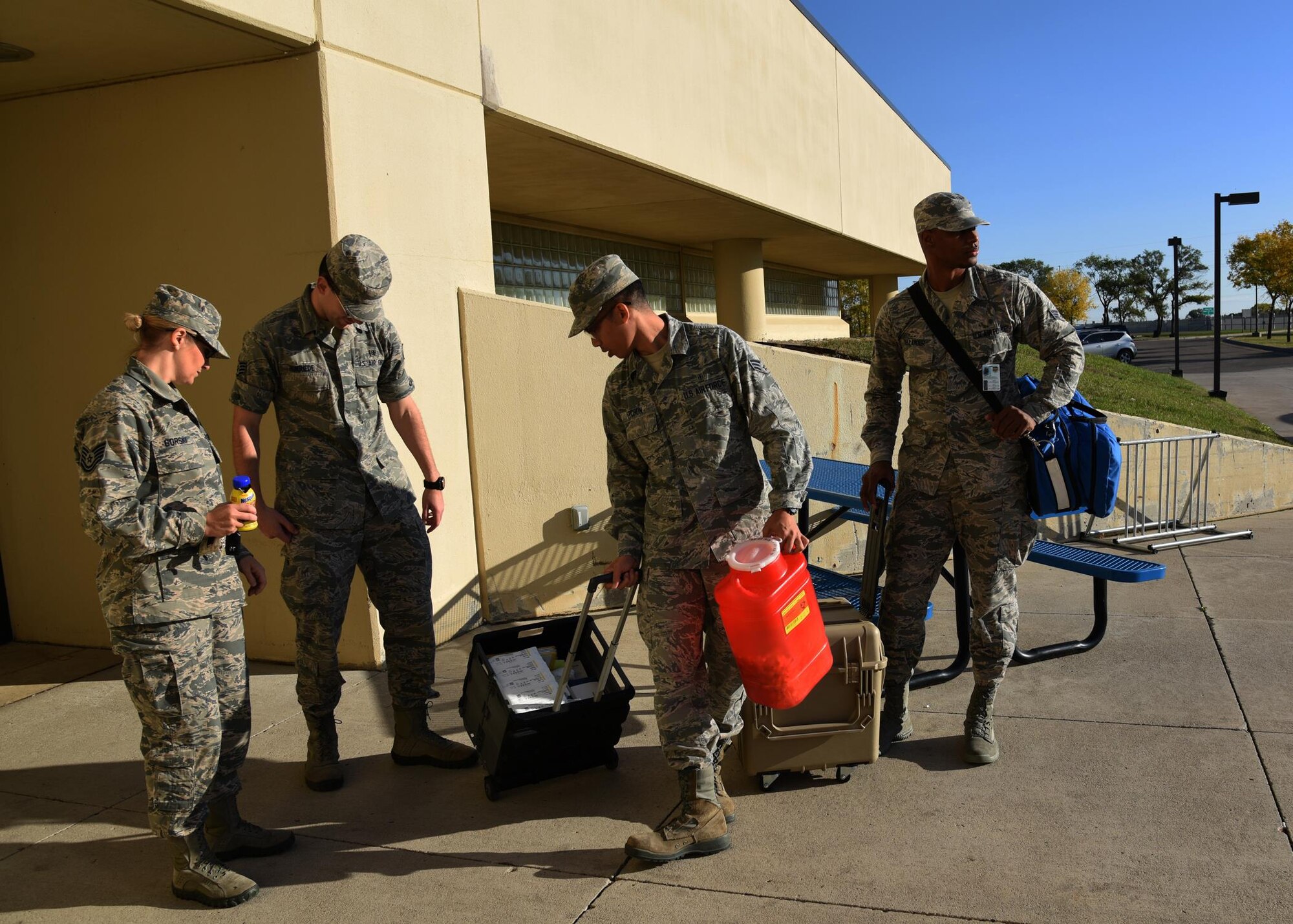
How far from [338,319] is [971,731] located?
287 centimetres

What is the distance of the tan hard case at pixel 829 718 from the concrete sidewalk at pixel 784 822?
13cm

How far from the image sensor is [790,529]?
3.10 meters

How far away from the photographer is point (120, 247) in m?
5.29

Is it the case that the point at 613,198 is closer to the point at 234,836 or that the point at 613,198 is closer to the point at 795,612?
the point at 795,612

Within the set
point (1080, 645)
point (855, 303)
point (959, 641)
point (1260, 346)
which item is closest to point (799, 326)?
point (855, 303)

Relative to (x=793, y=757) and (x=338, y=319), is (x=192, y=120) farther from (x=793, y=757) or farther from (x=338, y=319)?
(x=793, y=757)

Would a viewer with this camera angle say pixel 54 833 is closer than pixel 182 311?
No

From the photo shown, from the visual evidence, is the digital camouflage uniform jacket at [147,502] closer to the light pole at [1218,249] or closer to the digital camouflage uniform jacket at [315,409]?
the digital camouflage uniform jacket at [315,409]

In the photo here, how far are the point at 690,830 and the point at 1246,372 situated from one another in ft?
118

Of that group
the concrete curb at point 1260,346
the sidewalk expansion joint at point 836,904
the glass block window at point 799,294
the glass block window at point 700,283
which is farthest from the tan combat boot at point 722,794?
the concrete curb at point 1260,346

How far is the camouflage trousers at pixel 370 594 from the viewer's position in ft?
12.2

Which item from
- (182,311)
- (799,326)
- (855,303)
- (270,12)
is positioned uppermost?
(855,303)

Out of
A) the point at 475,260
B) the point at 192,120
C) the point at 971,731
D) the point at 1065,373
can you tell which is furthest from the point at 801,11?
the point at 971,731

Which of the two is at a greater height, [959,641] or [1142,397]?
[1142,397]
